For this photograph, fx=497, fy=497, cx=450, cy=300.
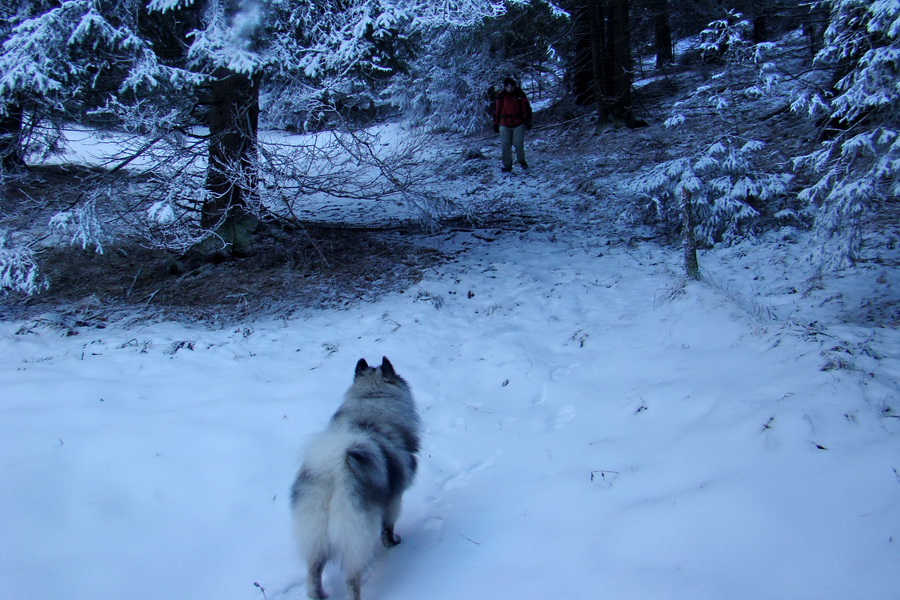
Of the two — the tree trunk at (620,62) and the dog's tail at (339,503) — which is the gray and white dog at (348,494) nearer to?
the dog's tail at (339,503)

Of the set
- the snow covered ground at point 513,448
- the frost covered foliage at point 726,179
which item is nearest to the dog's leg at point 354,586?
the snow covered ground at point 513,448

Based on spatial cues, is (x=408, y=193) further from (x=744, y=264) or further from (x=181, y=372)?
(x=744, y=264)

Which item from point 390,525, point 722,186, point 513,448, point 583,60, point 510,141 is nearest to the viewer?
point 390,525

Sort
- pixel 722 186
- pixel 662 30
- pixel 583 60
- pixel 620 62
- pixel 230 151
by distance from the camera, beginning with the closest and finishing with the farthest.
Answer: pixel 722 186 → pixel 230 151 → pixel 620 62 → pixel 583 60 → pixel 662 30

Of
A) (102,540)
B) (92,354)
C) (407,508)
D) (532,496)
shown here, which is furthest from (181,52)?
(532,496)

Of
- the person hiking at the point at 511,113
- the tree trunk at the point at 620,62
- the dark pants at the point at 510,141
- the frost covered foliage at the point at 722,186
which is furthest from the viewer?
the tree trunk at the point at 620,62

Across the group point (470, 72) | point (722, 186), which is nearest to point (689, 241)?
point (722, 186)

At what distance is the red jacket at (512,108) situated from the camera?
1274 cm

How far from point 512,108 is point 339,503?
11.9m

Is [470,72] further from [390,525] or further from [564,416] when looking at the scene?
[390,525]

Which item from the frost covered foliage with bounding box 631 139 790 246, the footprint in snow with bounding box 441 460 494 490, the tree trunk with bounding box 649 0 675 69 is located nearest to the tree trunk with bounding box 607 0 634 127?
the tree trunk with bounding box 649 0 675 69

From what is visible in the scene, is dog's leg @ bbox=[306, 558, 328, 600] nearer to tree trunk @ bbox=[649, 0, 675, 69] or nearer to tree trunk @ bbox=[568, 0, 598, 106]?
tree trunk @ bbox=[568, 0, 598, 106]

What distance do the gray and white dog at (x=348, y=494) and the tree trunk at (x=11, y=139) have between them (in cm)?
686

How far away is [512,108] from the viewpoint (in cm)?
1272
